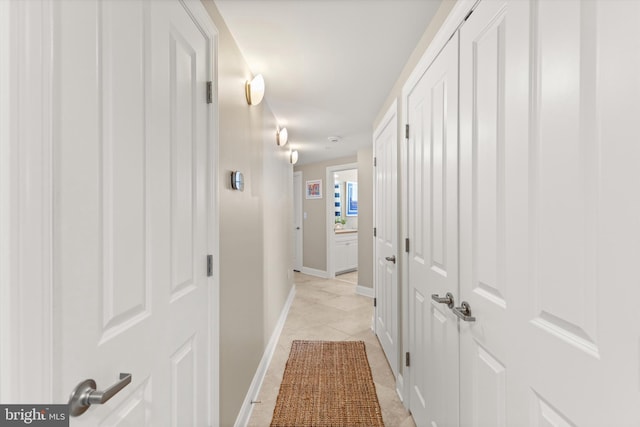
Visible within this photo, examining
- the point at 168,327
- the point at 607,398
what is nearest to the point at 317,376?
the point at 168,327

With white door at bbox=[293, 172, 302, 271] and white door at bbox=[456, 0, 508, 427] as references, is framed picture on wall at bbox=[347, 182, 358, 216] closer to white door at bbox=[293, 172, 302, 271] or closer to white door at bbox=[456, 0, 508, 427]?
white door at bbox=[293, 172, 302, 271]

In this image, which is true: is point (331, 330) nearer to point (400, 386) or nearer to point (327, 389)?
point (327, 389)

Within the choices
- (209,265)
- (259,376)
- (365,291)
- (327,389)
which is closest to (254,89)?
(209,265)

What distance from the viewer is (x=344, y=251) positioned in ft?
19.9

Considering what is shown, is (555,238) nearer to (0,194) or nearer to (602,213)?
(602,213)

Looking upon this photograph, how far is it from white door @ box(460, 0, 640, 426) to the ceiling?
64 centimetres

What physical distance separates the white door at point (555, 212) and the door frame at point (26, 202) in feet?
3.56

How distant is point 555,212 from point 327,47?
5.27 ft

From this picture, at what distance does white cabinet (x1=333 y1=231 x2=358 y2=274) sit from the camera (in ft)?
19.2

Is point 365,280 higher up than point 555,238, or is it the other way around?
point 555,238

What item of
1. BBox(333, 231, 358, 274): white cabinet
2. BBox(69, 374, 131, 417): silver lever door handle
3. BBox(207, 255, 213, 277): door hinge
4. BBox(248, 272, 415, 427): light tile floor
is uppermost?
BBox(207, 255, 213, 277): door hinge

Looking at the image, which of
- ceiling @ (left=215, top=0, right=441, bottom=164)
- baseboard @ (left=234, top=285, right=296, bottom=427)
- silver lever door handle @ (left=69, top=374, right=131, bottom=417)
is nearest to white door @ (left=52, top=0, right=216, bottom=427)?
silver lever door handle @ (left=69, top=374, right=131, bottom=417)

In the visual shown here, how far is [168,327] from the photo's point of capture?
97cm

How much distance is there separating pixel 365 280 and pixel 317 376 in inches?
91.9
